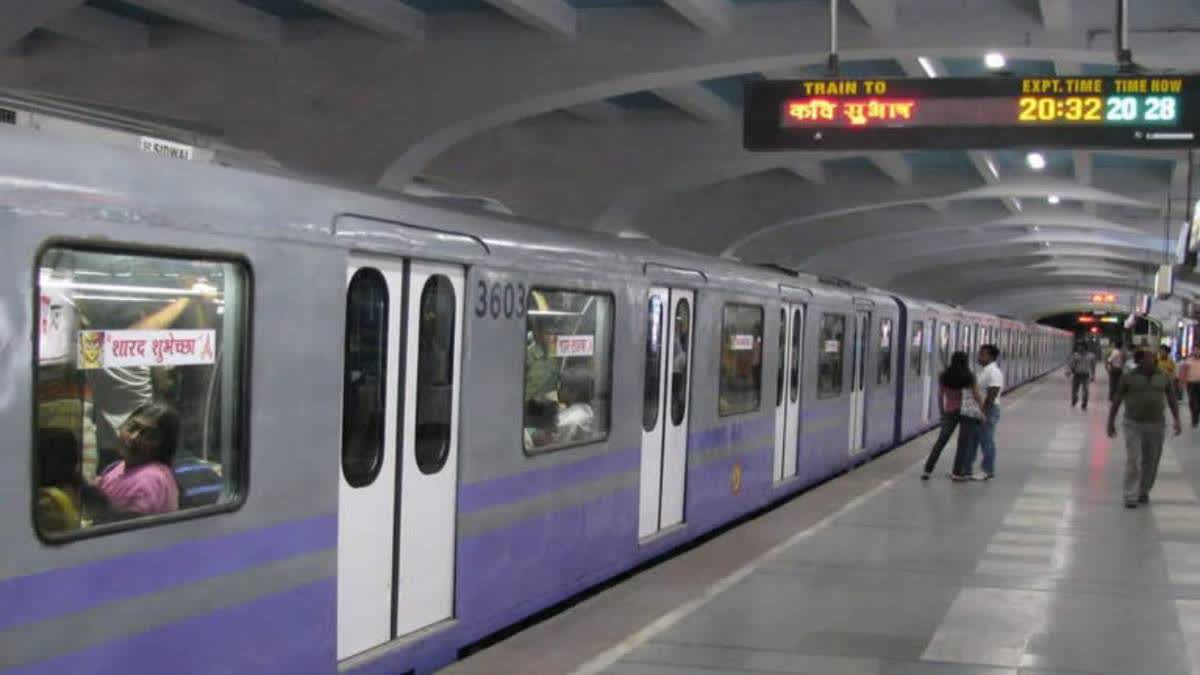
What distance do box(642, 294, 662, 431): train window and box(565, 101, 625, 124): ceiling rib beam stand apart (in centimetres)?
1439

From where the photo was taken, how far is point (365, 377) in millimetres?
6098

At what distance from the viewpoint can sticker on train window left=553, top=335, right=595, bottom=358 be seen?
8125 mm

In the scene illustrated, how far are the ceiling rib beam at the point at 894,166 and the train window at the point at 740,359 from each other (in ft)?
50.8

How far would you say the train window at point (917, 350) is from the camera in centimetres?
2173

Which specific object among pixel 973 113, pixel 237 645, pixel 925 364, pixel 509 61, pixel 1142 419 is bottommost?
pixel 237 645

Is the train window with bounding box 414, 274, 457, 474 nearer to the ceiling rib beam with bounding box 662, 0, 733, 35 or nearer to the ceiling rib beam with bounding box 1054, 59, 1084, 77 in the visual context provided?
the ceiling rib beam with bounding box 662, 0, 733, 35

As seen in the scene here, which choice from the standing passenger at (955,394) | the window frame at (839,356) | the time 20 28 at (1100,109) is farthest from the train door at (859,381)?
the time 20 28 at (1100,109)

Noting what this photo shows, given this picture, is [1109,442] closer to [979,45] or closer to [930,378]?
[930,378]

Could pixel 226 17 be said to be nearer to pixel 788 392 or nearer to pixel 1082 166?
pixel 788 392

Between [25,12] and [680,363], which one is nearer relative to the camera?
[680,363]

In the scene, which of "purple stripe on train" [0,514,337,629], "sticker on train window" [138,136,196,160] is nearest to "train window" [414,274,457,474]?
"purple stripe on train" [0,514,337,629]

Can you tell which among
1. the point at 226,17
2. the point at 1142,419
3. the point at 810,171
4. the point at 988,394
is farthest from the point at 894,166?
the point at 226,17

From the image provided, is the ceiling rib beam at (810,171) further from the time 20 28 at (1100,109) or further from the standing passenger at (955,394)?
the time 20 28 at (1100,109)

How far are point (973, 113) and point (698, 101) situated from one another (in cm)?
1182
